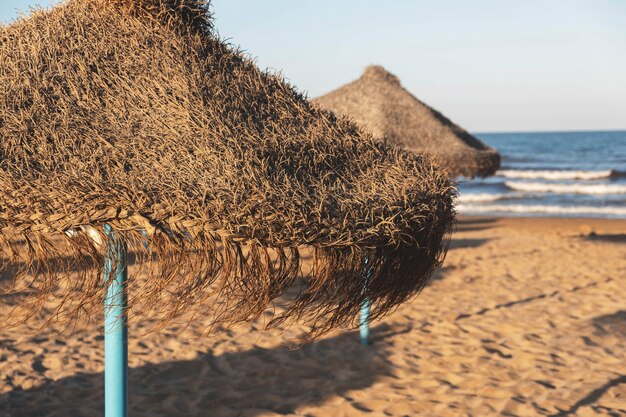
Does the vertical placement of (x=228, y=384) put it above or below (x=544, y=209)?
below

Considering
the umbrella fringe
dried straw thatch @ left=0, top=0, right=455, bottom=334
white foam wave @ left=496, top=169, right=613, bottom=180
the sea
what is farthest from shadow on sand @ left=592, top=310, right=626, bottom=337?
white foam wave @ left=496, top=169, right=613, bottom=180

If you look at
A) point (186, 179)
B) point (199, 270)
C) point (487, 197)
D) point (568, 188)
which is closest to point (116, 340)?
point (199, 270)

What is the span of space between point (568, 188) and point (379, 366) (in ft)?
63.5

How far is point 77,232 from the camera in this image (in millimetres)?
1753

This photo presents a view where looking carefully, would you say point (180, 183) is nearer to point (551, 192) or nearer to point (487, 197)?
point (487, 197)

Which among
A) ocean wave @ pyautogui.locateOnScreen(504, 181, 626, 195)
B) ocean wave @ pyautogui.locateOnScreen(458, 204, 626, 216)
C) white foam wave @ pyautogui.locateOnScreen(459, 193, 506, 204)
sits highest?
ocean wave @ pyautogui.locateOnScreen(504, 181, 626, 195)

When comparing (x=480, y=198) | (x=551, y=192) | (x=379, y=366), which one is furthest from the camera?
(x=551, y=192)

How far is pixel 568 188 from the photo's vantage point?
2203 centimetres

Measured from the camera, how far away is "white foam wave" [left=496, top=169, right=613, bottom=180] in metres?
25.8

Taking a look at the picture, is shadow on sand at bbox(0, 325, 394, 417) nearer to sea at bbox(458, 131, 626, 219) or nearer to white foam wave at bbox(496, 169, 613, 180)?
sea at bbox(458, 131, 626, 219)

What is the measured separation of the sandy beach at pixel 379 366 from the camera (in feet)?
12.7

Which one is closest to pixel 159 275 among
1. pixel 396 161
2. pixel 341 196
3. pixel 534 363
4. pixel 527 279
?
pixel 341 196

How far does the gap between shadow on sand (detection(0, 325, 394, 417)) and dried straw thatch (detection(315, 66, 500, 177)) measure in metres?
2.11

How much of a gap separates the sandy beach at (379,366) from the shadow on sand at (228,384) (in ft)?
0.04
